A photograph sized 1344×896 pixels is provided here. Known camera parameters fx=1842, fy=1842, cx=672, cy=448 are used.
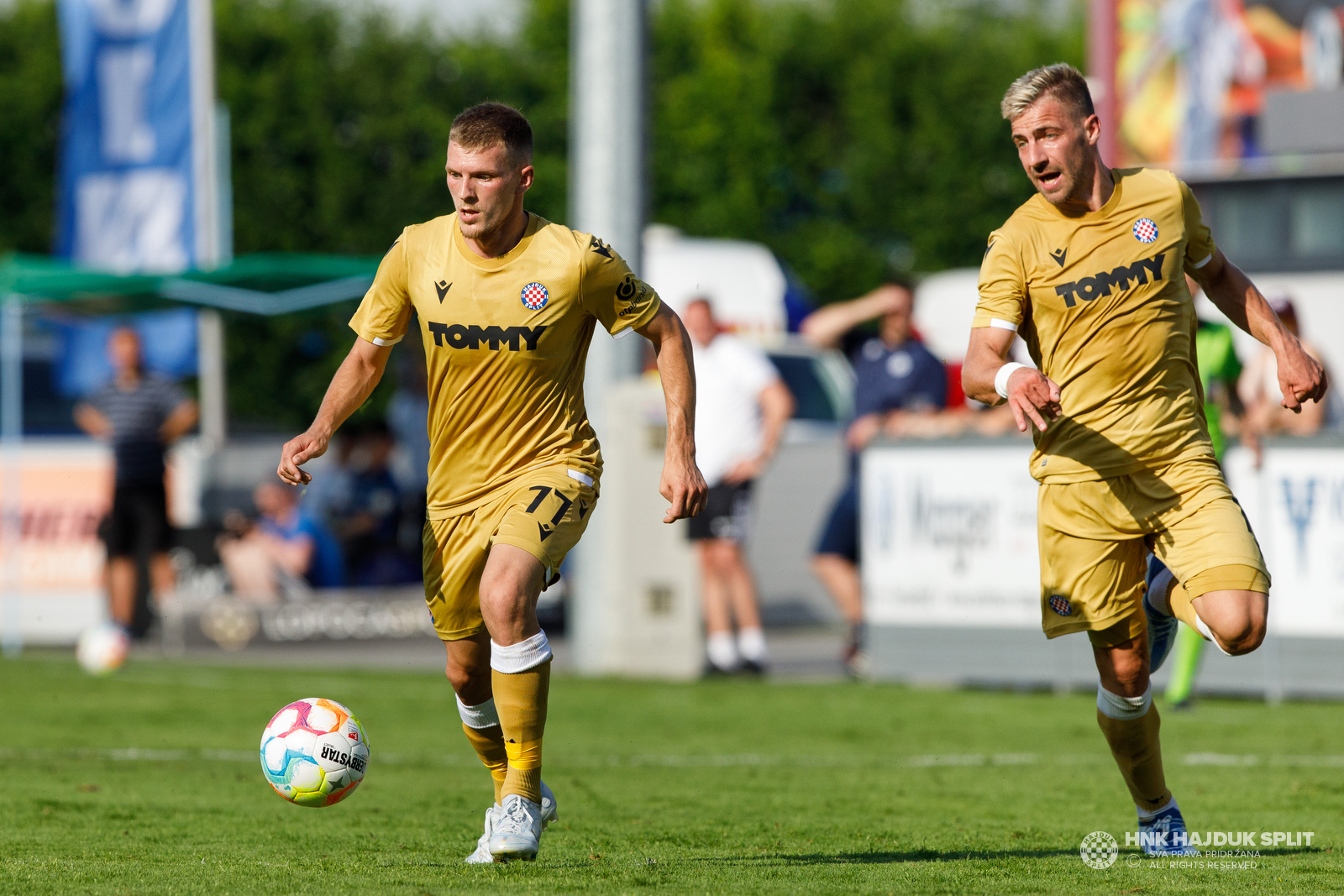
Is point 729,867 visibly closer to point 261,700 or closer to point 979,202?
point 261,700

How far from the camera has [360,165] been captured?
35156mm

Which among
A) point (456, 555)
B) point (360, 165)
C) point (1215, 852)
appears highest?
point (360, 165)

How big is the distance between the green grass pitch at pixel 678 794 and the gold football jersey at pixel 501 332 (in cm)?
126

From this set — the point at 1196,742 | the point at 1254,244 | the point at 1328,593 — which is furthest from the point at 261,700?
the point at 1254,244

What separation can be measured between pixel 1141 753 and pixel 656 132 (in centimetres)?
3220

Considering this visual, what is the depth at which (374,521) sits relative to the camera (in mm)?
17000

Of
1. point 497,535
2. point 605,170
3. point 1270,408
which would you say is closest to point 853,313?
point 605,170

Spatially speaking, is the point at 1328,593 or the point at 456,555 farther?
the point at 1328,593

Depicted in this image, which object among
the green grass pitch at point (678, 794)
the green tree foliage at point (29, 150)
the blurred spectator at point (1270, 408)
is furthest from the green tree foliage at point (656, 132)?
the blurred spectator at point (1270, 408)

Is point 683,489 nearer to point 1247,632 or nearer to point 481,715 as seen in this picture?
point 481,715

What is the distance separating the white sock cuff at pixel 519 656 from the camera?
560 centimetres

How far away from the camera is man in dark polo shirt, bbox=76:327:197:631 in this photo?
1509 centimetres

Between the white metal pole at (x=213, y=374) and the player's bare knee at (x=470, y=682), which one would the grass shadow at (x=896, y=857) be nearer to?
the player's bare knee at (x=470, y=682)

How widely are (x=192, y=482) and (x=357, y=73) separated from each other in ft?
69.0
